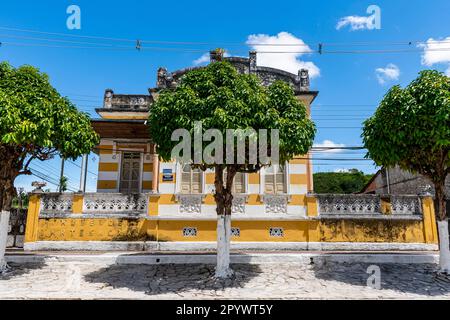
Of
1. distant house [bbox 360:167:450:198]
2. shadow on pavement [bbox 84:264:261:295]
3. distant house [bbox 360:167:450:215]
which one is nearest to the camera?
shadow on pavement [bbox 84:264:261:295]

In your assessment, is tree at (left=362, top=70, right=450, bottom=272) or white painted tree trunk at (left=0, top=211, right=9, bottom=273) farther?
white painted tree trunk at (left=0, top=211, right=9, bottom=273)

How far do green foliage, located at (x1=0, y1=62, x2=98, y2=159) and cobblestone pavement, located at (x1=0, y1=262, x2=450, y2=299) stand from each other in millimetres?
3310

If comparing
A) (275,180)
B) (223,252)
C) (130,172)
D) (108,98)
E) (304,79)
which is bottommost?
(223,252)

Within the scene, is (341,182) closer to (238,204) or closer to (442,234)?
(238,204)

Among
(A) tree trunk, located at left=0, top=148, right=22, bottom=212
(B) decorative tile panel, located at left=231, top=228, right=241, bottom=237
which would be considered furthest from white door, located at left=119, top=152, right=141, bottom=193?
(A) tree trunk, located at left=0, top=148, right=22, bottom=212

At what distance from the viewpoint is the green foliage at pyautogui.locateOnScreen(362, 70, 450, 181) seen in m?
7.27

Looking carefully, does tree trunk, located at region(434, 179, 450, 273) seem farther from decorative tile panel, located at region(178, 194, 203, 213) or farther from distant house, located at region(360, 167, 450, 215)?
decorative tile panel, located at region(178, 194, 203, 213)

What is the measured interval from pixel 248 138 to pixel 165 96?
239 centimetres

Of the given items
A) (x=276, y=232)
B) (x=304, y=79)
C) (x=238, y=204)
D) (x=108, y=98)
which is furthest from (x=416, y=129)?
(x=108, y=98)

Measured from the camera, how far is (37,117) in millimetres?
7496

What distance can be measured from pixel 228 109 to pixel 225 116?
10.8 inches

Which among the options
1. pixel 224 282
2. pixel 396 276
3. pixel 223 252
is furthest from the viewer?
pixel 396 276

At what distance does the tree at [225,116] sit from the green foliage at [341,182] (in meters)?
33.2

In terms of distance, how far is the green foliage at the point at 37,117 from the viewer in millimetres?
7148
